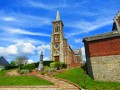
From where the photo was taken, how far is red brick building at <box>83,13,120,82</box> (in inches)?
1054

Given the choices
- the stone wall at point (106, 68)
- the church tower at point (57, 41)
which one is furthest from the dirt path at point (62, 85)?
the church tower at point (57, 41)

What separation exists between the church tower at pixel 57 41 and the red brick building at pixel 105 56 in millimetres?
29752

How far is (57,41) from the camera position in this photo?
2426 inches

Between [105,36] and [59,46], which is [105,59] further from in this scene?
[59,46]

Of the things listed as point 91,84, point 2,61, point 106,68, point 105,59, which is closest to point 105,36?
point 105,59

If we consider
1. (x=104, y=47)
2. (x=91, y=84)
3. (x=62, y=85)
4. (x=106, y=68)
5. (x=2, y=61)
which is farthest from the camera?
(x=2, y=61)

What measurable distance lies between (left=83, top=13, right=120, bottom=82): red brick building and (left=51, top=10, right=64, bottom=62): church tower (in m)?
29.8

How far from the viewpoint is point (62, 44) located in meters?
60.5

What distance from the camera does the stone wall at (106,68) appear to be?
26.5 metres

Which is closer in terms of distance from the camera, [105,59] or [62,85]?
[62,85]

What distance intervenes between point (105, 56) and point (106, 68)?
2037 mm

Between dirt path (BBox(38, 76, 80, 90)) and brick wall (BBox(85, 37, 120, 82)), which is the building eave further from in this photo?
dirt path (BBox(38, 76, 80, 90))

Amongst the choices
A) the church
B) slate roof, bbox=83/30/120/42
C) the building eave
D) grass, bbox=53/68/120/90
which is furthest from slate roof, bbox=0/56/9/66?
slate roof, bbox=83/30/120/42

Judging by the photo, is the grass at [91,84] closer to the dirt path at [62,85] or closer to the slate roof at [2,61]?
the dirt path at [62,85]
